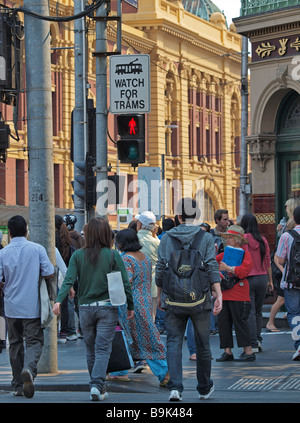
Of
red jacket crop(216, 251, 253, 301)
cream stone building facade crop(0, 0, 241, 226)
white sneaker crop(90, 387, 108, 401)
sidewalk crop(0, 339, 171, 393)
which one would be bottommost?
sidewalk crop(0, 339, 171, 393)

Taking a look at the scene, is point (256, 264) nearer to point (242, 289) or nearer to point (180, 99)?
point (242, 289)

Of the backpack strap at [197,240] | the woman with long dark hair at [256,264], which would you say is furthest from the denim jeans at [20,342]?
the woman with long dark hair at [256,264]

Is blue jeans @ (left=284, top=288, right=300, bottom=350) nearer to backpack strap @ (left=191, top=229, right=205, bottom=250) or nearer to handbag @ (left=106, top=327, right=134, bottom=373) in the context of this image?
handbag @ (left=106, top=327, right=134, bottom=373)

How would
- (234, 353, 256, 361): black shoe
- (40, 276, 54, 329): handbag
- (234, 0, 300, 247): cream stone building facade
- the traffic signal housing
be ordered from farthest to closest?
(234, 0, 300, 247): cream stone building facade
the traffic signal housing
(234, 353, 256, 361): black shoe
(40, 276, 54, 329): handbag

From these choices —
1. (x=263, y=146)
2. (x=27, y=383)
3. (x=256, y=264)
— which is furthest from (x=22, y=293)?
(x=263, y=146)

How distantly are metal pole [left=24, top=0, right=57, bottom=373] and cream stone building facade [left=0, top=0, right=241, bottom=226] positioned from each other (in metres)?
39.3

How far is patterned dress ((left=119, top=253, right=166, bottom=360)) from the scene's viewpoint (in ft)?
33.9

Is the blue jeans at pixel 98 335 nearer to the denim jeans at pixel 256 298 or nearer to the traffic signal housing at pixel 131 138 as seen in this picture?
the denim jeans at pixel 256 298

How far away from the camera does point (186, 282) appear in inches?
349

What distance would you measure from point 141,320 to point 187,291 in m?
1.74

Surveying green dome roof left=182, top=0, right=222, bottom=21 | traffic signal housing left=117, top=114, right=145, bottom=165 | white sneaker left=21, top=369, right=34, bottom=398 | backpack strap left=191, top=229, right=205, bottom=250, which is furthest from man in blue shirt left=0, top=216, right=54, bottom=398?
green dome roof left=182, top=0, right=222, bottom=21

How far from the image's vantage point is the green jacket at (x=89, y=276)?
9266mm

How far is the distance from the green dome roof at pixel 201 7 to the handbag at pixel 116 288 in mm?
70932
